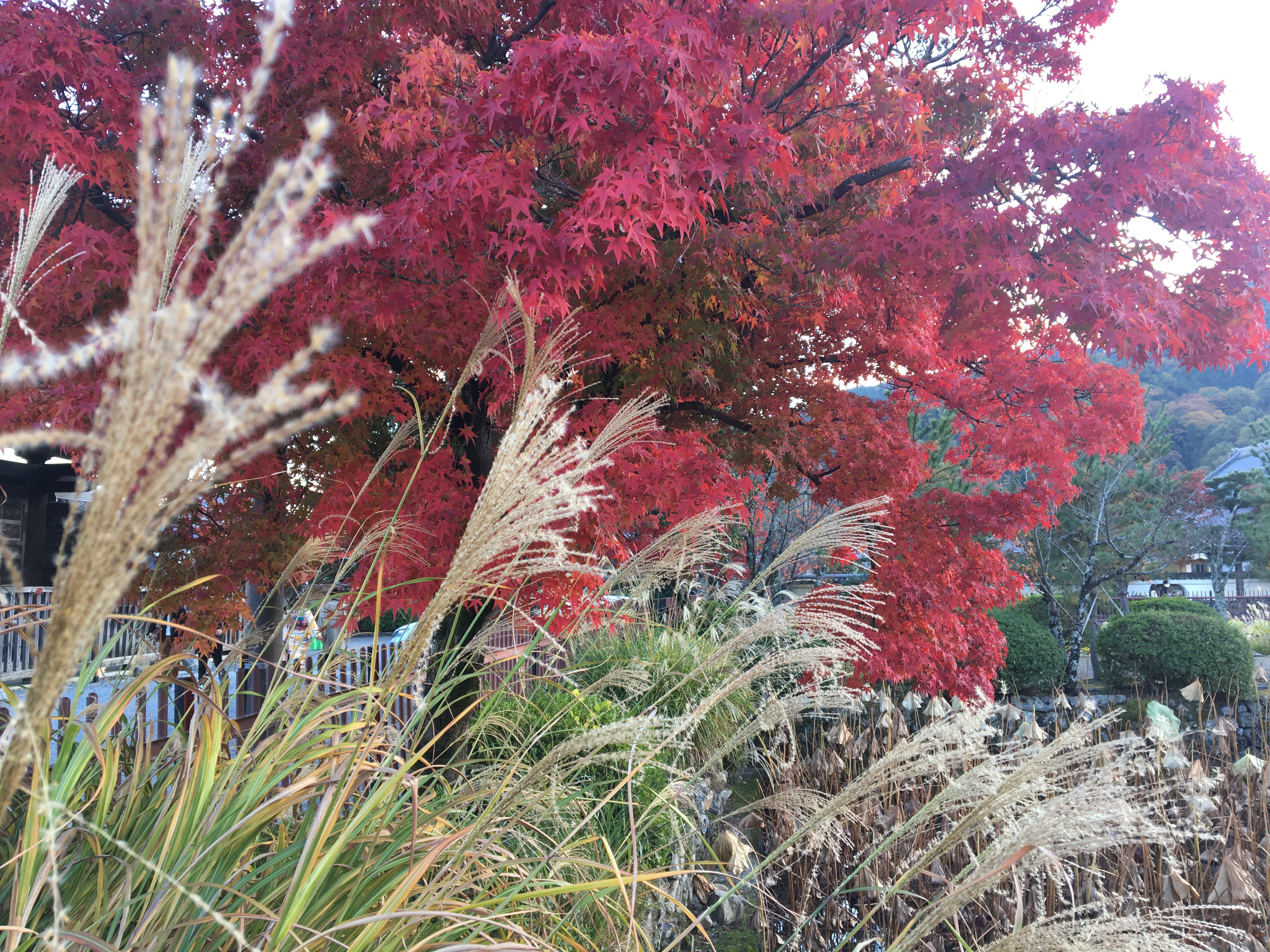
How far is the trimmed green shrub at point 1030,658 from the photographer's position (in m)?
9.98

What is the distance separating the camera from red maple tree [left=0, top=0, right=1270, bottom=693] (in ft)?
9.78

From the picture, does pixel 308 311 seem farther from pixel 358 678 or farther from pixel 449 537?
pixel 358 678

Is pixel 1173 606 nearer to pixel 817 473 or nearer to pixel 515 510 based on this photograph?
pixel 817 473

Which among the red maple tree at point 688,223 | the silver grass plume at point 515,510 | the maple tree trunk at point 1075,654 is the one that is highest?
the red maple tree at point 688,223

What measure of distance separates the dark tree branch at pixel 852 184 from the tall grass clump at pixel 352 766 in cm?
258

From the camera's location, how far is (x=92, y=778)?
5.65ft

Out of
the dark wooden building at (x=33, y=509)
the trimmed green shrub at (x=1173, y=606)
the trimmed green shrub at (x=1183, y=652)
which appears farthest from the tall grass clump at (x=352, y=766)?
the dark wooden building at (x=33, y=509)

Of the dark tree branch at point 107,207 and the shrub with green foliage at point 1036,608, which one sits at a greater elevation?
the dark tree branch at point 107,207

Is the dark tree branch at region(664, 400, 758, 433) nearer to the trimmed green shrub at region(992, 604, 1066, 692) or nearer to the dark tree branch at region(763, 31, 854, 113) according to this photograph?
the dark tree branch at region(763, 31, 854, 113)

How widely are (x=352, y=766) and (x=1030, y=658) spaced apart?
417 inches

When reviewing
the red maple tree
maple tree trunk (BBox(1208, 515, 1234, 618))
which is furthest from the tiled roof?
the red maple tree

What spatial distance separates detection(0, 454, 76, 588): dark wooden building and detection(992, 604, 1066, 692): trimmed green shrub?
1300cm

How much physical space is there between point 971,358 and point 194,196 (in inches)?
221

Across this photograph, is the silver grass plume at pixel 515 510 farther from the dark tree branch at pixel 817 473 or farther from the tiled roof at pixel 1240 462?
the tiled roof at pixel 1240 462
